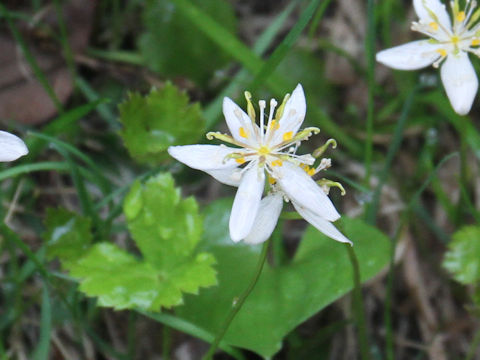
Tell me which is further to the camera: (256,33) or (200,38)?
(256,33)

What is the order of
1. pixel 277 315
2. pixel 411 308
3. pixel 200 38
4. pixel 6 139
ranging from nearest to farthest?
pixel 6 139, pixel 277 315, pixel 411 308, pixel 200 38

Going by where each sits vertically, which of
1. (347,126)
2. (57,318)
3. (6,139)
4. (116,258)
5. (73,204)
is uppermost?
(6,139)

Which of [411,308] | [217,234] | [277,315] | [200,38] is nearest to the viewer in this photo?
[277,315]

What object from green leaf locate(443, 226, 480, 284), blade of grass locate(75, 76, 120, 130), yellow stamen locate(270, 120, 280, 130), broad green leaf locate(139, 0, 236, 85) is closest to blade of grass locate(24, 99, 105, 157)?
blade of grass locate(75, 76, 120, 130)

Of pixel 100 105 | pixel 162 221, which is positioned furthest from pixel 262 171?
pixel 100 105

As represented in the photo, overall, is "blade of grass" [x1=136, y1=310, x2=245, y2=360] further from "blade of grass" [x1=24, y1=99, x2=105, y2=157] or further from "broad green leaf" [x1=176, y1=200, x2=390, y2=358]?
"blade of grass" [x1=24, y1=99, x2=105, y2=157]

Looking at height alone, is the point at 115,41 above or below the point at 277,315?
above

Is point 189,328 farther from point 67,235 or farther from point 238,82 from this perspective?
point 238,82

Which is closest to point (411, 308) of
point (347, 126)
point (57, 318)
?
point (347, 126)

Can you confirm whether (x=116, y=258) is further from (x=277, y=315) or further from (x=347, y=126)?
(x=347, y=126)
